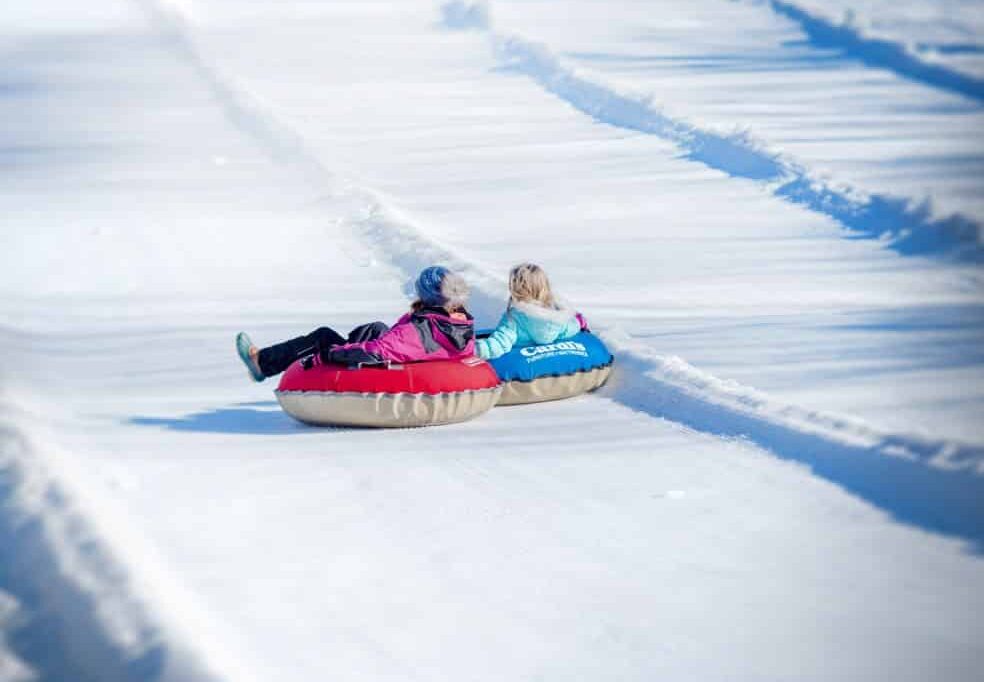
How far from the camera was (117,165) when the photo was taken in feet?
54.9

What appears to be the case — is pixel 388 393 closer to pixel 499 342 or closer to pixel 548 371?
pixel 499 342

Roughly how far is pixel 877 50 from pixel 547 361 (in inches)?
640

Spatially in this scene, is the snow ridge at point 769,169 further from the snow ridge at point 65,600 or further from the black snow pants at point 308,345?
the snow ridge at point 65,600

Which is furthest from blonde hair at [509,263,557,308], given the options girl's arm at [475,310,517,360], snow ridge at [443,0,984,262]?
snow ridge at [443,0,984,262]

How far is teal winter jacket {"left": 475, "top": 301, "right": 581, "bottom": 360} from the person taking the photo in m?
8.00

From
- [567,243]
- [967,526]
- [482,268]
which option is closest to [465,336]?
[967,526]

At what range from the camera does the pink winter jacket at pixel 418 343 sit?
751 centimetres

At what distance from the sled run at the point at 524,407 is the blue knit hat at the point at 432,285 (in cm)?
64

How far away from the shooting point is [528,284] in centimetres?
799

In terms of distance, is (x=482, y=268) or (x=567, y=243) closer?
(x=482, y=268)

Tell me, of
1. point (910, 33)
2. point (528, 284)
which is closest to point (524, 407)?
point (528, 284)

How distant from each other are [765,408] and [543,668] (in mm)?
2940

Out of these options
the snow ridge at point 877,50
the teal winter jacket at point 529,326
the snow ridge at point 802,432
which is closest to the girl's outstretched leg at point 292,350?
the teal winter jacket at point 529,326

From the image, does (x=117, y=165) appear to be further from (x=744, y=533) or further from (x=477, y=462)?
(x=744, y=533)
